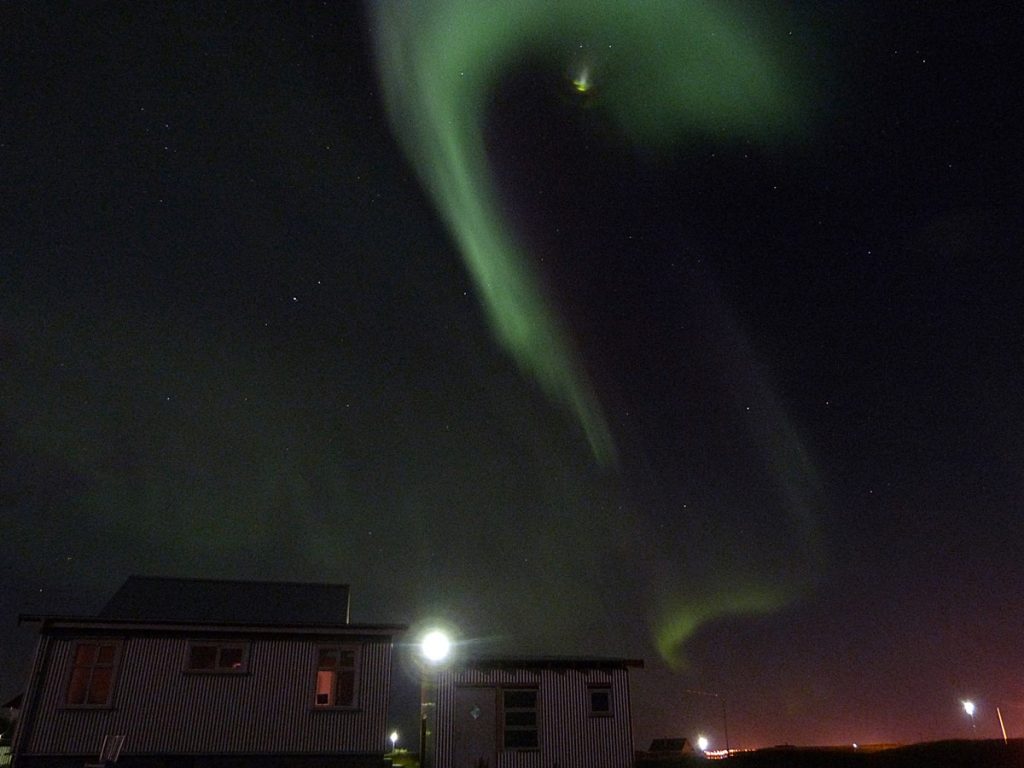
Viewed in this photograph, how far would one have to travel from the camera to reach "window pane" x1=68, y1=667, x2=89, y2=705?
2481cm

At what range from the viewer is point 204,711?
993 inches

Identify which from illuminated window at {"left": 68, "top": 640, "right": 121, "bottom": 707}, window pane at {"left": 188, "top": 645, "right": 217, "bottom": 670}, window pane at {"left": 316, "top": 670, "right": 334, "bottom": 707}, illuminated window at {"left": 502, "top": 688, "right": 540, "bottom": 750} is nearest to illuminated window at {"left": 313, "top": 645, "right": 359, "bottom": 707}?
window pane at {"left": 316, "top": 670, "right": 334, "bottom": 707}

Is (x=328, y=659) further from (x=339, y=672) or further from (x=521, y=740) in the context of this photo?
(x=521, y=740)

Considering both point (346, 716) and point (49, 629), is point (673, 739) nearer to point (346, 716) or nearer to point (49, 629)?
point (346, 716)

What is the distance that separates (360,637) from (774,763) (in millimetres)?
15198

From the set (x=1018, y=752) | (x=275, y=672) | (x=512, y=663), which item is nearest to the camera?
(x=1018, y=752)

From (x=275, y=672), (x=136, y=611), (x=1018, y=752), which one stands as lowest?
(x=1018, y=752)

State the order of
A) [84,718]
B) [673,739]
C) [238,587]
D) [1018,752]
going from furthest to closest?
[673,739]
[238,587]
[84,718]
[1018,752]

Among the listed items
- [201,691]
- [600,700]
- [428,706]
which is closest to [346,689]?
[428,706]

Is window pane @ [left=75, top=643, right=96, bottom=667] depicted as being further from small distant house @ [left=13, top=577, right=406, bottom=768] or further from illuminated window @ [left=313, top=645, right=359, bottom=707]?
illuminated window @ [left=313, top=645, right=359, bottom=707]

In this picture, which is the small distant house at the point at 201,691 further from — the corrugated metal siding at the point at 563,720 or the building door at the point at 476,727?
the building door at the point at 476,727

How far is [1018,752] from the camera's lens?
1869cm

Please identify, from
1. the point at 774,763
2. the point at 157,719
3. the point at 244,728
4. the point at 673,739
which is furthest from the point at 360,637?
the point at 673,739

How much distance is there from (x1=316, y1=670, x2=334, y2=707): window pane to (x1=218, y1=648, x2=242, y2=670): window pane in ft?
8.51
